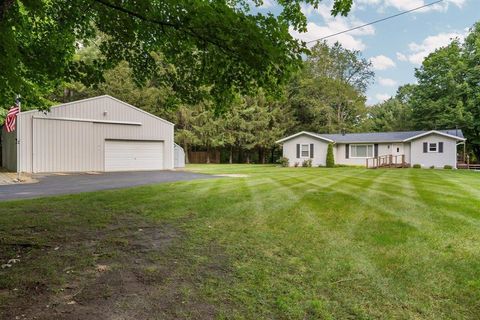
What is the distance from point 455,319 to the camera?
2.55 metres

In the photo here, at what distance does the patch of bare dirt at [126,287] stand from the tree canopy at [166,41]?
2.52m

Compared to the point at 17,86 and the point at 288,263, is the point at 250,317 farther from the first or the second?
the point at 17,86

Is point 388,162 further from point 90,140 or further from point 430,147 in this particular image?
point 90,140

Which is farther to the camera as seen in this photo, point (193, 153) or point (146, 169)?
point (193, 153)

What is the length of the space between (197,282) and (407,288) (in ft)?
6.53

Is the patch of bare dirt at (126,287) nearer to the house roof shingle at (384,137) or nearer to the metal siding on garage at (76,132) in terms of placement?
the metal siding on garage at (76,132)

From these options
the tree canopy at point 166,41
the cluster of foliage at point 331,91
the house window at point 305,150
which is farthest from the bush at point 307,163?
the tree canopy at point 166,41

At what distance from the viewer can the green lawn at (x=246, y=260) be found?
2688 mm

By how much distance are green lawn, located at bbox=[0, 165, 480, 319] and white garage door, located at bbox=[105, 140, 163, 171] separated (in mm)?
12909

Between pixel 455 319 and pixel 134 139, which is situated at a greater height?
pixel 134 139

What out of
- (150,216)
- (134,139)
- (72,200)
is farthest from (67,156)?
(150,216)

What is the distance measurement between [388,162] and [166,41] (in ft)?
78.2

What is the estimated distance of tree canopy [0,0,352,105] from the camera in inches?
161

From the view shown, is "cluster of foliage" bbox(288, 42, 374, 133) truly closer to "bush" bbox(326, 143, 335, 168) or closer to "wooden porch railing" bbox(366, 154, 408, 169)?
"bush" bbox(326, 143, 335, 168)
